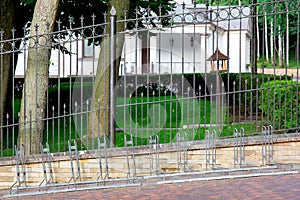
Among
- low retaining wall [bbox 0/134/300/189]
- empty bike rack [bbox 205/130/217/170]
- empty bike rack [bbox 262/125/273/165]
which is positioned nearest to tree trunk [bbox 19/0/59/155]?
low retaining wall [bbox 0/134/300/189]

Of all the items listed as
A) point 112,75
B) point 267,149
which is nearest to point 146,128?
point 112,75

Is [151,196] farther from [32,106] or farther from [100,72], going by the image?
[100,72]

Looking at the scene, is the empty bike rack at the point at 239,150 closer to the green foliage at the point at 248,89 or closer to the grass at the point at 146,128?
the grass at the point at 146,128

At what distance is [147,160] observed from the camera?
10.9 meters

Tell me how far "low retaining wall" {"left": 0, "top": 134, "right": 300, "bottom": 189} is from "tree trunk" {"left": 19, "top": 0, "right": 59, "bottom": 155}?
0.71 meters

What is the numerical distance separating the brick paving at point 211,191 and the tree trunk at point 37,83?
72.8 inches

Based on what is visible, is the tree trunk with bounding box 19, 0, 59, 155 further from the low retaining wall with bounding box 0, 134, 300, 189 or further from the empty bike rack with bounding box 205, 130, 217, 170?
the empty bike rack with bounding box 205, 130, 217, 170

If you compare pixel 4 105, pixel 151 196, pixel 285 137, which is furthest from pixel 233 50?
pixel 151 196

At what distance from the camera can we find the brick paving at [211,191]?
29.6 feet

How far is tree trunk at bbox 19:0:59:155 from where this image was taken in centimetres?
1144

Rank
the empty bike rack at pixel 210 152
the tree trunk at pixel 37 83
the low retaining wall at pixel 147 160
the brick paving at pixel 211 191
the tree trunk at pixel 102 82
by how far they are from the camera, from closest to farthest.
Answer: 1. the brick paving at pixel 211 191
2. the low retaining wall at pixel 147 160
3. the empty bike rack at pixel 210 152
4. the tree trunk at pixel 37 83
5. the tree trunk at pixel 102 82

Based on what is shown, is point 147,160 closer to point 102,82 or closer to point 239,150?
point 239,150

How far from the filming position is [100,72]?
13047 millimetres

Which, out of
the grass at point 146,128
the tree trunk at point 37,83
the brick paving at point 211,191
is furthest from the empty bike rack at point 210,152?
the tree trunk at point 37,83
